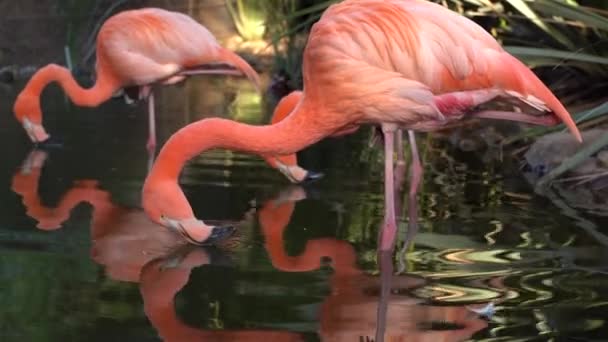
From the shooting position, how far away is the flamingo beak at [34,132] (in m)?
7.18

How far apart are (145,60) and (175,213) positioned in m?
3.11

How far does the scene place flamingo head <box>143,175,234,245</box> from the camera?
4.01 meters

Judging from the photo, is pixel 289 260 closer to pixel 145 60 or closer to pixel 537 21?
pixel 537 21

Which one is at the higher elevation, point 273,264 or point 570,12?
point 570,12

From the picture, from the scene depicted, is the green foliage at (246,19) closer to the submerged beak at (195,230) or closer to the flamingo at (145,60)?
the flamingo at (145,60)

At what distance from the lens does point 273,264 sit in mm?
3971

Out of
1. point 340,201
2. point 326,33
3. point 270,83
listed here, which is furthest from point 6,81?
point 326,33

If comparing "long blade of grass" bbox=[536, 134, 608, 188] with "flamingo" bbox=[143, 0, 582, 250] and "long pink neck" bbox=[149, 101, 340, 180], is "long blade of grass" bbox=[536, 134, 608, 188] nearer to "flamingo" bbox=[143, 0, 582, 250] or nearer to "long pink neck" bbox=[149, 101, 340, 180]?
"flamingo" bbox=[143, 0, 582, 250]

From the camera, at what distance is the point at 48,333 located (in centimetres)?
308

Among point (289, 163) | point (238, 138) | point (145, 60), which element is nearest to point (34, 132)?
point (145, 60)

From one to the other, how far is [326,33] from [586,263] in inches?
49.9

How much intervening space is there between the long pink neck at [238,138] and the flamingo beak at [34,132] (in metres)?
3.24

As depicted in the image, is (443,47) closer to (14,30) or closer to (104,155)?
(104,155)

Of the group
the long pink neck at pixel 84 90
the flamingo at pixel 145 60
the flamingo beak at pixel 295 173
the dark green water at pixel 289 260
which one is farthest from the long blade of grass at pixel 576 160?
the long pink neck at pixel 84 90
